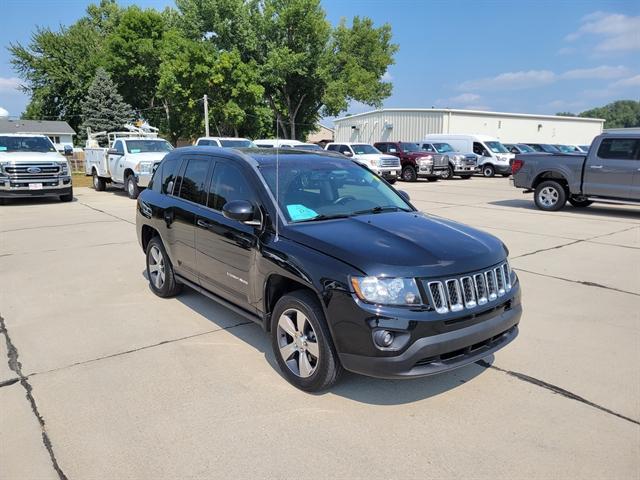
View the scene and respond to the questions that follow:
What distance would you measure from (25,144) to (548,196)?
1541cm

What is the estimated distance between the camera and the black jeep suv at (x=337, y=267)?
3092 millimetres

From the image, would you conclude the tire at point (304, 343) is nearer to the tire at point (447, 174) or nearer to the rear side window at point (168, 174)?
the rear side window at point (168, 174)

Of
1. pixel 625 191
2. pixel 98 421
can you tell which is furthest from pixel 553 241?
pixel 98 421

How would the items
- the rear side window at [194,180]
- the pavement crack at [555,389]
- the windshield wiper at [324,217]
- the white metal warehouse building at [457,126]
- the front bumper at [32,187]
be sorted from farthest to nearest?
the white metal warehouse building at [457,126] → the front bumper at [32,187] → the rear side window at [194,180] → the windshield wiper at [324,217] → the pavement crack at [555,389]

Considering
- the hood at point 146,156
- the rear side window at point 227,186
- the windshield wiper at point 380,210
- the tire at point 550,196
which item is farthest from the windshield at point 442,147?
the rear side window at point 227,186

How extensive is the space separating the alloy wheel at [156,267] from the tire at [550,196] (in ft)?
36.4

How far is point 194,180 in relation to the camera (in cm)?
505

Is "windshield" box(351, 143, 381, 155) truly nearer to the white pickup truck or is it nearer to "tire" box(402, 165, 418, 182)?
"tire" box(402, 165, 418, 182)

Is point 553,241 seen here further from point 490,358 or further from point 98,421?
point 98,421

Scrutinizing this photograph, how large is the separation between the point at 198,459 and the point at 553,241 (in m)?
8.12

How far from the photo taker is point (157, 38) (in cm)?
5091

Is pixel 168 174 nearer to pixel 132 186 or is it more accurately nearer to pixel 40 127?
pixel 132 186

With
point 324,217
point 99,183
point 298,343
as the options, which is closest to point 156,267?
point 324,217

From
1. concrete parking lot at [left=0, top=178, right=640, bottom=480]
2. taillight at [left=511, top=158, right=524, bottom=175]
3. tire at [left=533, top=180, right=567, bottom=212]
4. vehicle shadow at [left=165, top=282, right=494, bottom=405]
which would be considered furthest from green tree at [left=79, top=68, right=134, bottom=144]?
vehicle shadow at [left=165, top=282, right=494, bottom=405]
